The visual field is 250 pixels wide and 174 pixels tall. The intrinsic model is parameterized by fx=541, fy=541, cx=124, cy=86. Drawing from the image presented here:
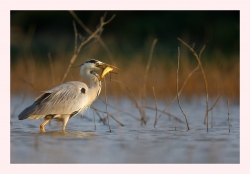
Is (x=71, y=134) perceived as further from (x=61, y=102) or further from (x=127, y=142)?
(x=127, y=142)

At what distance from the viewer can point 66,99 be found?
837 cm

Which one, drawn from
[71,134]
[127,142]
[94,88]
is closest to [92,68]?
[94,88]

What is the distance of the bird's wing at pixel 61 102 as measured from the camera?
8.27m

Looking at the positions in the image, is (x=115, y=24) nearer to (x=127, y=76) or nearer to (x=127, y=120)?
(x=127, y=76)

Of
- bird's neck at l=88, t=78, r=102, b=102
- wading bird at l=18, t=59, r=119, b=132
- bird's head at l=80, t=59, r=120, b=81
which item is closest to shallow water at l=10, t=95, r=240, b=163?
wading bird at l=18, t=59, r=119, b=132

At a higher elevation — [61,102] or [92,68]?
[92,68]

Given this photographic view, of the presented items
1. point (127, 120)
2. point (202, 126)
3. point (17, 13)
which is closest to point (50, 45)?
point (17, 13)

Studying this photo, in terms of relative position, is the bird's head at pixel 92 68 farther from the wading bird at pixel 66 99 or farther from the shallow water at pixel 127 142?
the shallow water at pixel 127 142

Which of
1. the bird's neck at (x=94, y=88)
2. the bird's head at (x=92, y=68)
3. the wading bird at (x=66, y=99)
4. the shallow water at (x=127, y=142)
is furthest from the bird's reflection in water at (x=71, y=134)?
the bird's head at (x=92, y=68)

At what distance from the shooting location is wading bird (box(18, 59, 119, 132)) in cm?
830

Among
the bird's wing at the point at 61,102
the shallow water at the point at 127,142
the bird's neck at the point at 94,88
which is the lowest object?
the shallow water at the point at 127,142

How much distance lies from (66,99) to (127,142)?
4.17 feet

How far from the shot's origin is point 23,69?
1438 cm

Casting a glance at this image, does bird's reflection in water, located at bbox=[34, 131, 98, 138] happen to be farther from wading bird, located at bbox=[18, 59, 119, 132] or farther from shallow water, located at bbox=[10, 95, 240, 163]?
wading bird, located at bbox=[18, 59, 119, 132]
